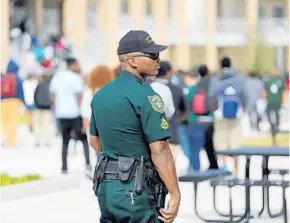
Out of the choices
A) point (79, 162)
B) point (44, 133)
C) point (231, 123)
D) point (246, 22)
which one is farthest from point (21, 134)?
point (246, 22)

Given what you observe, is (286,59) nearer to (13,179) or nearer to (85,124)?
(85,124)

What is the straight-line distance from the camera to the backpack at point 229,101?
51.1 feet

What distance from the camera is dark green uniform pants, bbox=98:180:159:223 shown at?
5938mm

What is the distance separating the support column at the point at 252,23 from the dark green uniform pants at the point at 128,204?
59.6 metres

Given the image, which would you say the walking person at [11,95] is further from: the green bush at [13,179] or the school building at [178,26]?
the school building at [178,26]

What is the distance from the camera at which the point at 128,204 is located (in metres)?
5.94

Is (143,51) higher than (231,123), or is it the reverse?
(143,51)

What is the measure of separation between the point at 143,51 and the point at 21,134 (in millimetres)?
22345

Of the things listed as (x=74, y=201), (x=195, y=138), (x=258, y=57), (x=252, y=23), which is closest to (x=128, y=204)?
(x=74, y=201)

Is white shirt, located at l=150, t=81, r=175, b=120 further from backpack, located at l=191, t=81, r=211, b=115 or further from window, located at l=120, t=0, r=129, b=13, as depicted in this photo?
window, located at l=120, t=0, r=129, b=13

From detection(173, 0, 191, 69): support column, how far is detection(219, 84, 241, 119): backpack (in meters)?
46.9

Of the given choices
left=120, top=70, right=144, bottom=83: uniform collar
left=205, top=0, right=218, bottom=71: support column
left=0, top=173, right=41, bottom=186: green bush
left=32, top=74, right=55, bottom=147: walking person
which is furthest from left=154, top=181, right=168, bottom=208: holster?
left=205, top=0, right=218, bottom=71: support column

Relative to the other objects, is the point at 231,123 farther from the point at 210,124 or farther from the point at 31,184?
the point at 31,184

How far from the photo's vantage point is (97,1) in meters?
Result: 56.0
